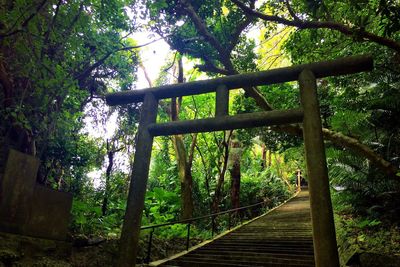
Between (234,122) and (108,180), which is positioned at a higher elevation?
(108,180)

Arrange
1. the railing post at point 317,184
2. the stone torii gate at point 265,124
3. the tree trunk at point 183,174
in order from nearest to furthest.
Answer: the railing post at point 317,184
the stone torii gate at point 265,124
the tree trunk at point 183,174

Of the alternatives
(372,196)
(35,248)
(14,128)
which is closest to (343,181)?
(372,196)

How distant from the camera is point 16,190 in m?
5.34

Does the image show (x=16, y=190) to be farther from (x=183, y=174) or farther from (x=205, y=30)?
(x=183, y=174)

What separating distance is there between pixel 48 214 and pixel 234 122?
440 cm

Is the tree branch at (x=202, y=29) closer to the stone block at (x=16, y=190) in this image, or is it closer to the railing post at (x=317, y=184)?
the railing post at (x=317, y=184)

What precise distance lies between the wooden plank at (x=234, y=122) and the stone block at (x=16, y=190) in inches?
106

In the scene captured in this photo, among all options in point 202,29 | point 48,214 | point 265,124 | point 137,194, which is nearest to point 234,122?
point 265,124

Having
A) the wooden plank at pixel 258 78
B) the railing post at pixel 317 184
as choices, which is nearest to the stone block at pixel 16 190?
the wooden plank at pixel 258 78

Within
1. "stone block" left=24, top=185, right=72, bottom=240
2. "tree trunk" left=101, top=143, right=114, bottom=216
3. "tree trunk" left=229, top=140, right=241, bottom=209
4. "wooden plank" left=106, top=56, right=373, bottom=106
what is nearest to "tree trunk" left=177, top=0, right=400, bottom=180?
"wooden plank" left=106, top=56, right=373, bottom=106

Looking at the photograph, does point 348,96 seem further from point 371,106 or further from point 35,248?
point 35,248

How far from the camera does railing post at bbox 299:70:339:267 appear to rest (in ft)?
10.7

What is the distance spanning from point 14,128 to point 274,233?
7.79 m

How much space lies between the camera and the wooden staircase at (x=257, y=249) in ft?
21.4
